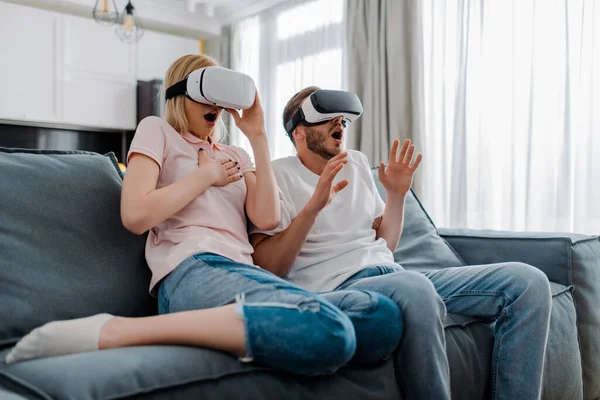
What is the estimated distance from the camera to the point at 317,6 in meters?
Result: 4.62

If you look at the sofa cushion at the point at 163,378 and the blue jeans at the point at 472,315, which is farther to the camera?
the blue jeans at the point at 472,315

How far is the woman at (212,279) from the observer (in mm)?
999

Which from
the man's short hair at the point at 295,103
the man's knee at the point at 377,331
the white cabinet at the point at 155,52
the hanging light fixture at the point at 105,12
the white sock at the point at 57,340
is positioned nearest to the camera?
the white sock at the point at 57,340

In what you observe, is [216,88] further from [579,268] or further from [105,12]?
[105,12]

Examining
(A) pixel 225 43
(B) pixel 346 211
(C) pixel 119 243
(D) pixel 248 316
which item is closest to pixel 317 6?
(A) pixel 225 43

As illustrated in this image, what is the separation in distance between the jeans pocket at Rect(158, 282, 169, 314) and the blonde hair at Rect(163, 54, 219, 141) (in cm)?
44

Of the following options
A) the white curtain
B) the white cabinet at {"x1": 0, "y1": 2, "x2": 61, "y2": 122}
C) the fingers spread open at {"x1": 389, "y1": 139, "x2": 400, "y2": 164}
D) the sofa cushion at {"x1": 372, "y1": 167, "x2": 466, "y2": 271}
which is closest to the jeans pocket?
the fingers spread open at {"x1": 389, "y1": 139, "x2": 400, "y2": 164}

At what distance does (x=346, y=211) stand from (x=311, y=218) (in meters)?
0.19

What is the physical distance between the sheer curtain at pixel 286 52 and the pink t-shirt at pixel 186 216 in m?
2.98

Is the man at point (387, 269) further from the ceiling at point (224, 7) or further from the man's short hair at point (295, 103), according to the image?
the ceiling at point (224, 7)

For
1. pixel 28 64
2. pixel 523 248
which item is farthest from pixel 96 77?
pixel 523 248

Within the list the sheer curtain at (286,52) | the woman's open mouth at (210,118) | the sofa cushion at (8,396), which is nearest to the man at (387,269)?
the woman's open mouth at (210,118)

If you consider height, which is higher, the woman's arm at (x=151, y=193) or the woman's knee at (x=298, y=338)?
the woman's arm at (x=151, y=193)

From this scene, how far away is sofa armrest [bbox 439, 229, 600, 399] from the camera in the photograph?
5.77 feet
